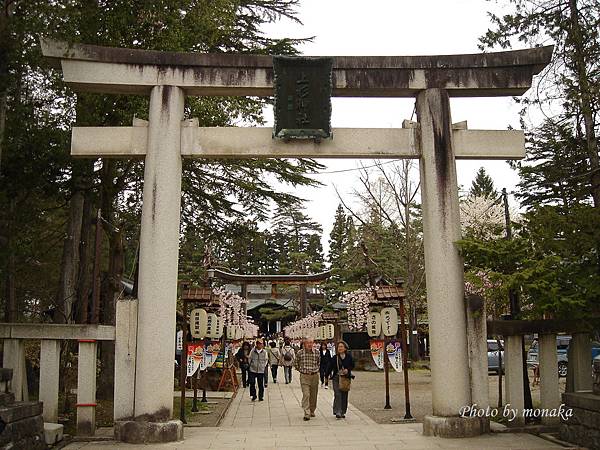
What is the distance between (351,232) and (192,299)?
26281 mm

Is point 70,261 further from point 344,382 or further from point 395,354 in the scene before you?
point 395,354

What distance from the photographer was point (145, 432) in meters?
8.99

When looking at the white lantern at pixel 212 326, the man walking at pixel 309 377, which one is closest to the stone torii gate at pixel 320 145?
the man walking at pixel 309 377

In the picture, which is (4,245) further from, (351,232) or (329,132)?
(351,232)

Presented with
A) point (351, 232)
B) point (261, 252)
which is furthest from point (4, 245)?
point (261, 252)

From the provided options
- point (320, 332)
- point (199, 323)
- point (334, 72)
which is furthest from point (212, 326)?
point (320, 332)

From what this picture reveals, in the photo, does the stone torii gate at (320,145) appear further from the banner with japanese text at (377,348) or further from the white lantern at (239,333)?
the white lantern at (239,333)

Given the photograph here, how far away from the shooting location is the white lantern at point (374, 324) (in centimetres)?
1573

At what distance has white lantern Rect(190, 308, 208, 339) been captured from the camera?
1499 cm

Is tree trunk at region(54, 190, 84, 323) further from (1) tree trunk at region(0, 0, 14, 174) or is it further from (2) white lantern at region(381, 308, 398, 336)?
(2) white lantern at region(381, 308, 398, 336)

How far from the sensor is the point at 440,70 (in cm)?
1034

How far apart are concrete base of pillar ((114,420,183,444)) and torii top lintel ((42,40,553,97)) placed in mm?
5693

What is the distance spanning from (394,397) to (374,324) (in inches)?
153

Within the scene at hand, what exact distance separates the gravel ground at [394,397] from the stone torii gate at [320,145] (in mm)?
4253
